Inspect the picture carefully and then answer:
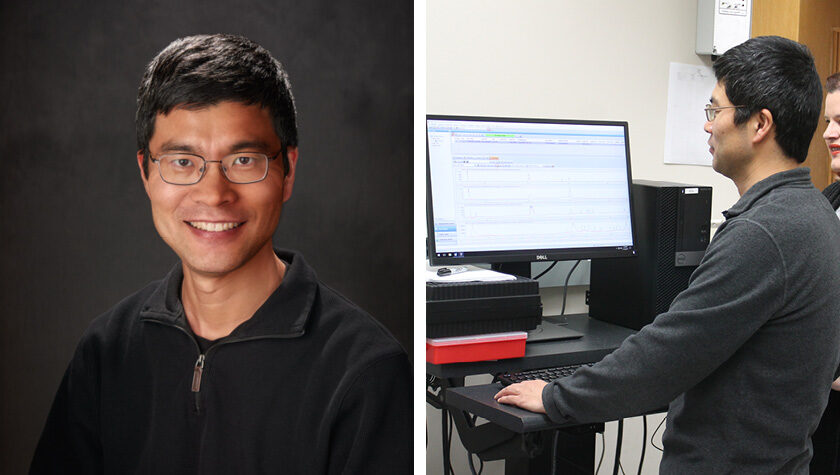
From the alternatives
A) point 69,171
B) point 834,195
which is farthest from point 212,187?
point 834,195

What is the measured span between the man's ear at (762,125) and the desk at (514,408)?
22.2 inches

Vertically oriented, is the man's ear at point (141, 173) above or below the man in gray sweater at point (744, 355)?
above

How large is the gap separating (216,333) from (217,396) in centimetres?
6

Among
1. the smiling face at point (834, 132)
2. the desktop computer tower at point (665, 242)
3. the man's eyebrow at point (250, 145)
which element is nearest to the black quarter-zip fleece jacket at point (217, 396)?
the man's eyebrow at point (250, 145)

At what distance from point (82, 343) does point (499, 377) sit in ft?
3.19

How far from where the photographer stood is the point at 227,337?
0.72 metres

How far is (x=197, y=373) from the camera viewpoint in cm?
71

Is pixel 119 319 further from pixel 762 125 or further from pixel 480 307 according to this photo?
pixel 762 125

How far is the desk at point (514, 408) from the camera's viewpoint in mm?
1380

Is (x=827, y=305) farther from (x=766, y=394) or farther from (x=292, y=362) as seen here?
(x=292, y=362)

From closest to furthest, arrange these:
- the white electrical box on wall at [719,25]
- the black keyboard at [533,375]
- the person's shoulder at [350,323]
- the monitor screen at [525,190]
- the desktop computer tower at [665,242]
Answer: the person's shoulder at [350,323], the black keyboard at [533,375], the monitor screen at [525,190], the desktop computer tower at [665,242], the white electrical box on wall at [719,25]

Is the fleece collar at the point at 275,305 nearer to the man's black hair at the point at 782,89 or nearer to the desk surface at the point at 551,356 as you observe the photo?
the desk surface at the point at 551,356

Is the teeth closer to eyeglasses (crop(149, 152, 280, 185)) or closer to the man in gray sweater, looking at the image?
eyeglasses (crop(149, 152, 280, 185))

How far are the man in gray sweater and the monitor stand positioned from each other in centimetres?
34
